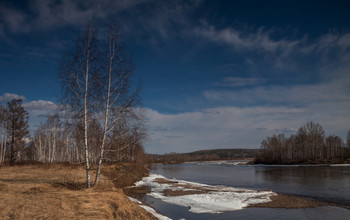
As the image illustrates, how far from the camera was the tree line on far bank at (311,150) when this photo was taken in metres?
91.8

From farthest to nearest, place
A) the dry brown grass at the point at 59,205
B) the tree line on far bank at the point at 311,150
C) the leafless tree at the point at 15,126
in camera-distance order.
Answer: the tree line on far bank at the point at 311,150 → the leafless tree at the point at 15,126 → the dry brown grass at the point at 59,205

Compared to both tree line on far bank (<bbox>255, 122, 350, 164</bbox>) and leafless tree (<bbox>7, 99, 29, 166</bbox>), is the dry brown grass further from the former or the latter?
tree line on far bank (<bbox>255, 122, 350, 164</bbox>)

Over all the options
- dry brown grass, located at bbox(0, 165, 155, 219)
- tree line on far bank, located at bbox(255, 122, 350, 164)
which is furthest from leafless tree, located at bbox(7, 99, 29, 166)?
tree line on far bank, located at bbox(255, 122, 350, 164)

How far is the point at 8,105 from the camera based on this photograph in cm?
3809

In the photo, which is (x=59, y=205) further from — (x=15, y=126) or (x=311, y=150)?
(x=311, y=150)

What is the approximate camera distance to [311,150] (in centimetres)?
9706

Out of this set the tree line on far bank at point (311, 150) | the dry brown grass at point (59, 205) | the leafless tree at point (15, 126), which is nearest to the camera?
the dry brown grass at point (59, 205)

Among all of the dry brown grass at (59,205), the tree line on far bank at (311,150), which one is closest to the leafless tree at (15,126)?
the dry brown grass at (59,205)

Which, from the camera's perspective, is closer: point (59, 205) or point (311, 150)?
point (59, 205)

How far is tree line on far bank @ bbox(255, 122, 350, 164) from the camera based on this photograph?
91787 mm

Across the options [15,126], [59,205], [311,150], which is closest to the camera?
[59,205]

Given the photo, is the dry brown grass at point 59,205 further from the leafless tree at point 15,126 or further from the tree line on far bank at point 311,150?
the tree line on far bank at point 311,150

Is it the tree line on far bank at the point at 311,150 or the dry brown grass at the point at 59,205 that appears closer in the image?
the dry brown grass at the point at 59,205

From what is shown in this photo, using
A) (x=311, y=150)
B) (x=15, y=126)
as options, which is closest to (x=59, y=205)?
(x=15, y=126)
